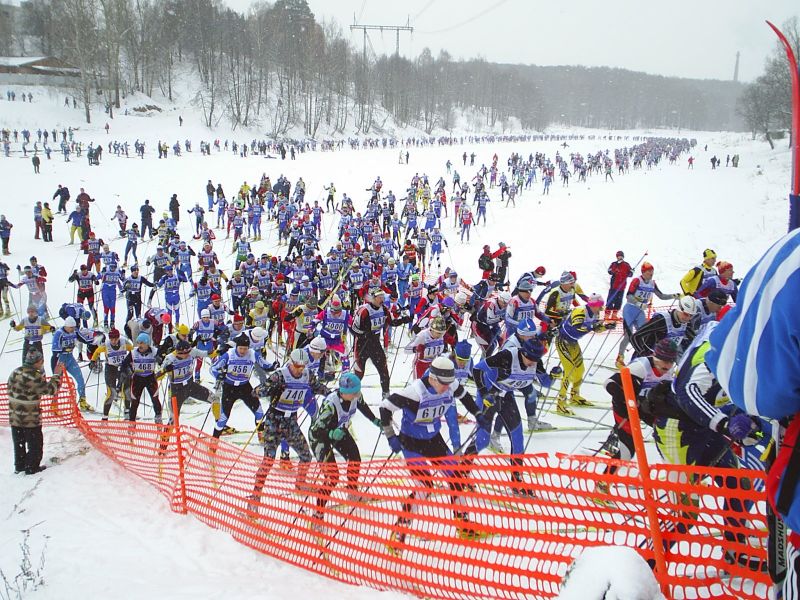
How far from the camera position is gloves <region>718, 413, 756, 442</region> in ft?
11.9

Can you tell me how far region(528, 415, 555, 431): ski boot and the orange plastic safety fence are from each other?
661 millimetres

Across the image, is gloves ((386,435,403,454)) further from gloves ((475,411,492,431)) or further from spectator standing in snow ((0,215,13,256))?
spectator standing in snow ((0,215,13,256))

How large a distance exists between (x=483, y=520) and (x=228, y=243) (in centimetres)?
2150

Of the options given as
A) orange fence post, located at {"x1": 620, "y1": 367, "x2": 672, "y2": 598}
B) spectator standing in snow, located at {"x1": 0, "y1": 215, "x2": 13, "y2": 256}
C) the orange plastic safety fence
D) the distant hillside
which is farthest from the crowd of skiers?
the distant hillside

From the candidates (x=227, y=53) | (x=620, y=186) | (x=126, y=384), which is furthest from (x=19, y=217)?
(x=227, y=53)

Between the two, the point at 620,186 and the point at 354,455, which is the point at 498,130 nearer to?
the point at 620,186

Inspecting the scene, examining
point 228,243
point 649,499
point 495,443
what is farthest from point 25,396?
point 228,243

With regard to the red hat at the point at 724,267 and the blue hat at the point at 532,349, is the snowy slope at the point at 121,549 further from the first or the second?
the red hat at the point at 724,267

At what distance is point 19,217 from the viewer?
24719 mm

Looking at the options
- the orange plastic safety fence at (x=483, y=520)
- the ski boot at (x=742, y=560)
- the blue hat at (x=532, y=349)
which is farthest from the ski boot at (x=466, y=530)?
the blue hat at (x=532, y=349)

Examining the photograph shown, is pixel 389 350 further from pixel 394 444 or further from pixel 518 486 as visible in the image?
pixel 518 486

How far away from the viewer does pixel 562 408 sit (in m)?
7.89

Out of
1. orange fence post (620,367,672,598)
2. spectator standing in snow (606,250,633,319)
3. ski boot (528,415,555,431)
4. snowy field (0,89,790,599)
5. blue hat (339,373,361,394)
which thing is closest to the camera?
orange fence post (620,367,672,598)

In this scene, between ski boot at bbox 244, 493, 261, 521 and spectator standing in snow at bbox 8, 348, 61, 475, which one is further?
spectator standing in snow at bbox 8, 348, 61, 475
